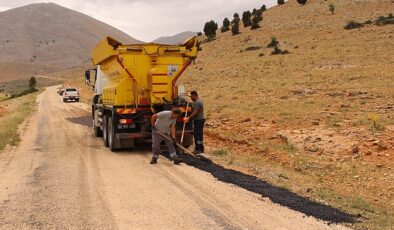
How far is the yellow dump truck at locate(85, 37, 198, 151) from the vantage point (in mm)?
14727

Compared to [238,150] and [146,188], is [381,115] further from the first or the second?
[146,188]

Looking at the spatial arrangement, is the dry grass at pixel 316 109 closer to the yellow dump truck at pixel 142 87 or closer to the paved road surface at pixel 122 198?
the paved road surface at pixel 122 198

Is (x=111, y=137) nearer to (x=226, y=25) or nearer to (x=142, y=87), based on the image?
(x=142, y=87)

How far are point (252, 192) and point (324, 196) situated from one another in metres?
1.53

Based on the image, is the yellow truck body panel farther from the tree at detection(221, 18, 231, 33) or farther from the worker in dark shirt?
the tree at detection(221, 18, 231, 33)

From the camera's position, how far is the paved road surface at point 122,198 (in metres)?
7.46

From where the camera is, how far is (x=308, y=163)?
42.0 feet

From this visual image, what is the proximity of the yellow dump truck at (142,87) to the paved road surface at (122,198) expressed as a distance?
3.25ft

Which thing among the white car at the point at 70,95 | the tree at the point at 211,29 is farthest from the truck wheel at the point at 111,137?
the tree at the point at 211,29

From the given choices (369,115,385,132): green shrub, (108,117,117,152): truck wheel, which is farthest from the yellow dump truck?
(369,115,385,132): green shrub

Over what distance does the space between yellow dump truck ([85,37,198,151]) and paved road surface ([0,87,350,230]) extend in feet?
3.25

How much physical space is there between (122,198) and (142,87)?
253 inches

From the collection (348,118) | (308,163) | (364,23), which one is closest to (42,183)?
(308,163)

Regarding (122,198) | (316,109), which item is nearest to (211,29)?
(316,109)
